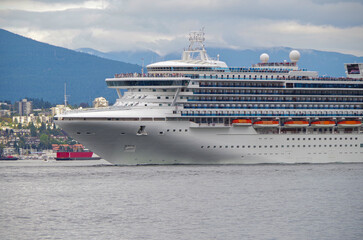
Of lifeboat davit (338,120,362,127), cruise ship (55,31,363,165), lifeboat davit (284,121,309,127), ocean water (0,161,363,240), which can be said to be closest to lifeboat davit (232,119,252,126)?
cruise ship (55,31,363,165)

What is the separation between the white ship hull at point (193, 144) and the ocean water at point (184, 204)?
1.85 metres

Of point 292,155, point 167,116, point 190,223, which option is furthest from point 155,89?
point 190,223

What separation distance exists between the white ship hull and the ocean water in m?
1.85

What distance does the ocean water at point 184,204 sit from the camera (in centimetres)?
4178

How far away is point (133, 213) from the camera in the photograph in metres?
47.0

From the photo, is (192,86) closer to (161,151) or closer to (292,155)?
(161,151)

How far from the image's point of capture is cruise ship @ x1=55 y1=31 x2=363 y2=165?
71.6 m

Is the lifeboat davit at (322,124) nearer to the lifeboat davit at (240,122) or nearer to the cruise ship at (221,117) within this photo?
the cruise ship at (221,117)

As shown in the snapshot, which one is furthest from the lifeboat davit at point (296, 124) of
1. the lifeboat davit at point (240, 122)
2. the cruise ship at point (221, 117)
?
the lifeboat davit at point (240, 122)

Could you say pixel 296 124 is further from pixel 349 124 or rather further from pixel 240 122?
pixel 349 124

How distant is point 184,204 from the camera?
164 ft

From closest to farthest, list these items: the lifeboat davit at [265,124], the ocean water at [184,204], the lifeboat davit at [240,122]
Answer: the ocean water at [184,204], the lifeboat davit at [240,122], the lifeboat davit at [265,124]

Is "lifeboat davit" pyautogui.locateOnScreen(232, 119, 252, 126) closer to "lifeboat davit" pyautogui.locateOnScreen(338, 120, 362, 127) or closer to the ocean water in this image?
the ocean water

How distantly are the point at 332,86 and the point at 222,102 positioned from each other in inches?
504
